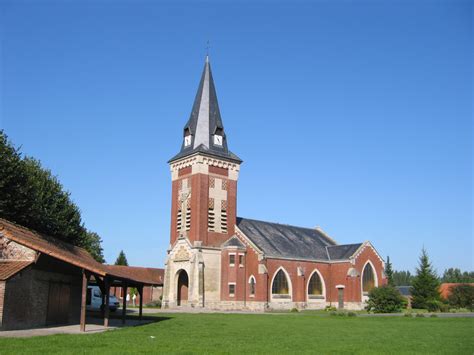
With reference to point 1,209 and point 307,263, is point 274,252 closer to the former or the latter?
point 307,263

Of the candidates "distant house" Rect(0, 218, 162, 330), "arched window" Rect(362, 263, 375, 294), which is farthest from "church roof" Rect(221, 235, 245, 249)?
"distant house" Rect(0, 218, 162, 330)

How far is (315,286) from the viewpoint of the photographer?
54719 millimetres

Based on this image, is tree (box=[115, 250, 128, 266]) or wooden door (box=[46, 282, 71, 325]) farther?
tree (box=[115, 250, 128, 266])

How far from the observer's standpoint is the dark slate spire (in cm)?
5128

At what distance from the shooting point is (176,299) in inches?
1948

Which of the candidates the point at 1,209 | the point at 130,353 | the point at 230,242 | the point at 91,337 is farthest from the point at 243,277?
the point at 130,353

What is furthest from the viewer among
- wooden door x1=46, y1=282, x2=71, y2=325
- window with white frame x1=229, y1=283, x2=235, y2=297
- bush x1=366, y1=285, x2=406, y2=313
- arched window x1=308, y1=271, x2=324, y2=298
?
arched window x1=308, y1=271, x2=324, y2=298

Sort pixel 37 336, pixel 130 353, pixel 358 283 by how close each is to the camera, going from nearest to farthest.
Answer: pixel 130 353, pixel 37 336, pixel 358 283

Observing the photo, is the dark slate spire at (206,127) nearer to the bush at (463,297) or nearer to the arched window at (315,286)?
the arched window at (315,286)

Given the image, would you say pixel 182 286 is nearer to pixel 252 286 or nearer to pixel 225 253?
pixel 225 253

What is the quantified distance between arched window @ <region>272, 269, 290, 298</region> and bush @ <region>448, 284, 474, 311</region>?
62.8ft

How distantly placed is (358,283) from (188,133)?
24262mm

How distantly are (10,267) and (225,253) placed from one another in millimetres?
29174

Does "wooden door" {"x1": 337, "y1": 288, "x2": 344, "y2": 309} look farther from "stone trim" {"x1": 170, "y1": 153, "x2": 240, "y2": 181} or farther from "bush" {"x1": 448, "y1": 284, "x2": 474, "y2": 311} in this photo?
"stone trim" {"x1": 170, "y1": 153, "x2": 240, "y2": 181}
